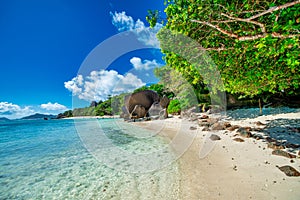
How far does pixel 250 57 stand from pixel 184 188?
4.61 meters

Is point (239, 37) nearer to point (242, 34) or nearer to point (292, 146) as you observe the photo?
point (242, 34)

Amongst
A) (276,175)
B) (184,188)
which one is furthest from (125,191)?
(276,175)

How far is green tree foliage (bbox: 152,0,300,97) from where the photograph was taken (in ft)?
9.94

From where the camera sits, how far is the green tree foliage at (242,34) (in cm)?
303

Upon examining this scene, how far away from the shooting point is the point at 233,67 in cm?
534

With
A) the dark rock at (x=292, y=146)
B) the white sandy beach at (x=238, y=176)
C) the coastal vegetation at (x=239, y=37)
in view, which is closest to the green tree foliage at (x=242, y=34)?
the coastal vegetation at (x=239, y=37)

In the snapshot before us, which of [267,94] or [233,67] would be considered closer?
[233,67]

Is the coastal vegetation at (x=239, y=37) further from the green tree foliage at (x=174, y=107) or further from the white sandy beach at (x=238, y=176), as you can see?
the green tree foliage at (x=174, y=107)

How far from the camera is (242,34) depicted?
3.92 metres

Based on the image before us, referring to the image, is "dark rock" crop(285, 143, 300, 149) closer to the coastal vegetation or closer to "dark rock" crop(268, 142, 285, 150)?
"dark rock" crop(268, 142, 285, 150)

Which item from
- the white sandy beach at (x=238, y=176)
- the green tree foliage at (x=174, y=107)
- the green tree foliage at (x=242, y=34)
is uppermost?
the green tree foliage at (x=242, y=34)

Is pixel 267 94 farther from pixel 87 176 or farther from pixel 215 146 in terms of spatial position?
pixel 87 176

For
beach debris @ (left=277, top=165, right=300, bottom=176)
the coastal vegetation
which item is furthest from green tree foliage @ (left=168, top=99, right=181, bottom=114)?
beach debris @ (left=277, top=165, right=300, bottom=176)

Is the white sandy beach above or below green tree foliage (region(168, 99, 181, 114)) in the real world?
below
